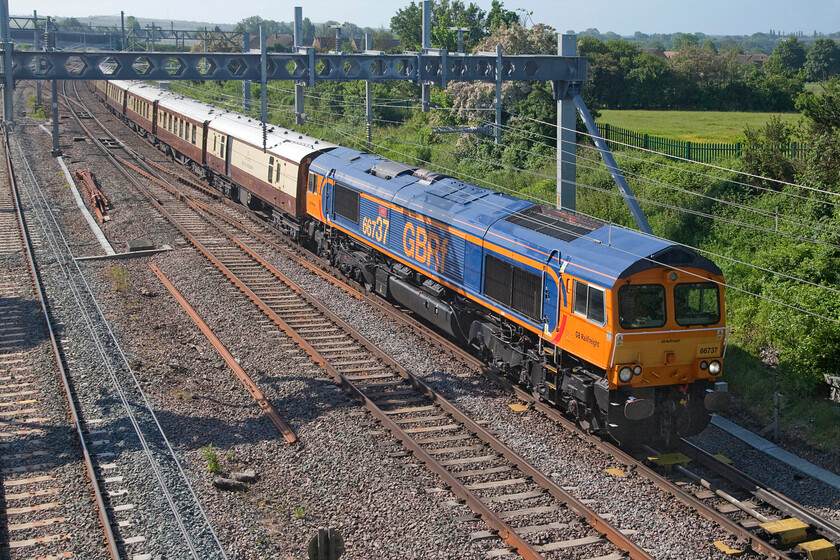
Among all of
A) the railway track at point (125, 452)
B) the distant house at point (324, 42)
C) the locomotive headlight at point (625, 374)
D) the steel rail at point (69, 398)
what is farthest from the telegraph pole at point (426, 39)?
the distant house at point (324, 42)

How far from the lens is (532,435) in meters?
12.5

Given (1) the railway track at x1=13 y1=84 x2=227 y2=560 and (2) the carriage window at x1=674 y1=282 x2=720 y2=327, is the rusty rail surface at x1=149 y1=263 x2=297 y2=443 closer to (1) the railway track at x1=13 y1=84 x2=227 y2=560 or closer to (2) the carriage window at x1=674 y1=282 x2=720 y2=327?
(1) the railway track at x1=13 y1=84 x2=227 y2=560

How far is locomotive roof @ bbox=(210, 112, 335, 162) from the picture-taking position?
2436 centimetres

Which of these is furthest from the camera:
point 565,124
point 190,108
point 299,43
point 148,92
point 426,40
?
point 148,92

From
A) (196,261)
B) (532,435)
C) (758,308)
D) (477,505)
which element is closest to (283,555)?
(477,505)

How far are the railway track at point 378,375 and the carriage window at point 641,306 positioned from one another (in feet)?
6.39

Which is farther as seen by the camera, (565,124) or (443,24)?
(443,24)

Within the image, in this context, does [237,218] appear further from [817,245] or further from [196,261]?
[817,245]

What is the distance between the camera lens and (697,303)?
11.8m

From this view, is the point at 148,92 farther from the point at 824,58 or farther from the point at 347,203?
the point at 824,58

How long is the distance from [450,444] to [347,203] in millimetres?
9649

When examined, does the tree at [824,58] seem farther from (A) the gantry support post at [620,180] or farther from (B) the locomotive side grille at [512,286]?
(B) the locomotive side grille at [512,286]

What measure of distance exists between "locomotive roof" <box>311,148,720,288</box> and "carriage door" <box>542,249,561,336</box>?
0.48ft

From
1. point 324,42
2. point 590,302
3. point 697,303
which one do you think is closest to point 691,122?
point 697,303
